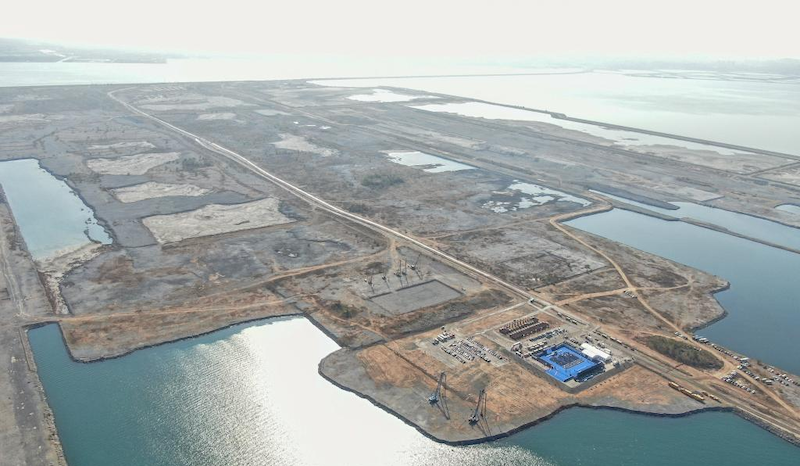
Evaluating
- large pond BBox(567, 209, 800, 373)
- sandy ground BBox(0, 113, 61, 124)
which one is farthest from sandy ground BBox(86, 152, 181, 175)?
large pond BBox(567, 209, 800, 373)

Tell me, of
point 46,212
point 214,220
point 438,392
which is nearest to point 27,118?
point 46,212

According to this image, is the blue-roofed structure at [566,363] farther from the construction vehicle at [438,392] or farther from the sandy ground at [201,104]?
the sandy ground at [201,104]

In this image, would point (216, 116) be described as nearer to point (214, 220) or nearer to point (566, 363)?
point (214, 220)

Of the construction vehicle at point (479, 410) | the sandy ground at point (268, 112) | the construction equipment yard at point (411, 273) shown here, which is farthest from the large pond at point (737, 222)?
the sandy ground at point (268, 112)

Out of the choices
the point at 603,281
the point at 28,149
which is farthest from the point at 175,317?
the point at 28,149

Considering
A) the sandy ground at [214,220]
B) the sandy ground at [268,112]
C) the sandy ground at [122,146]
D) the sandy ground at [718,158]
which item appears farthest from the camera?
the sandy ground at [268,112]
